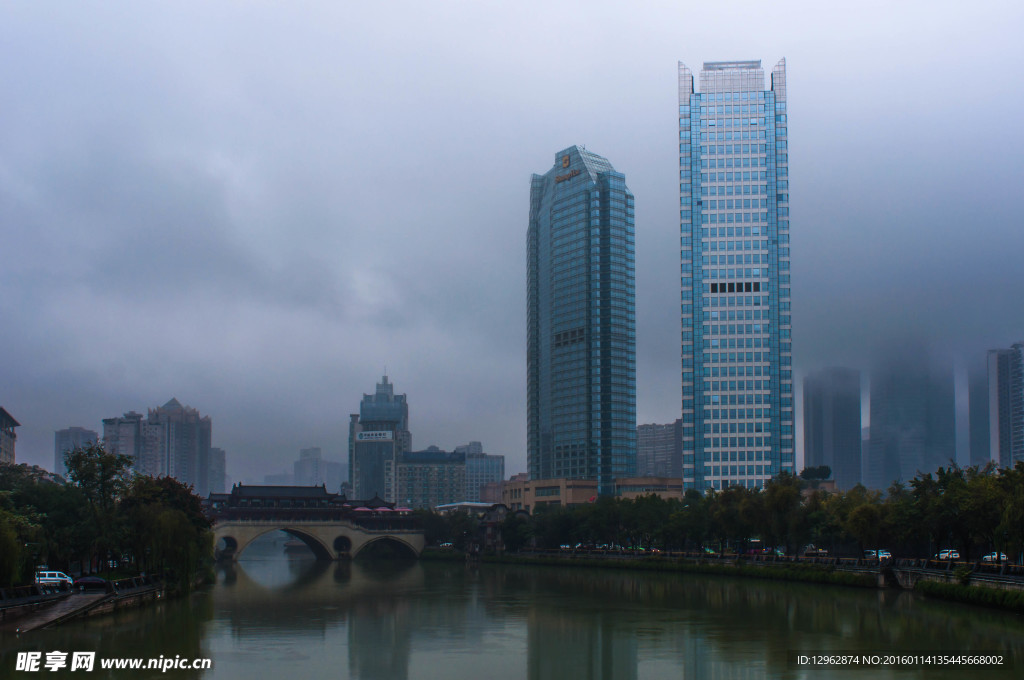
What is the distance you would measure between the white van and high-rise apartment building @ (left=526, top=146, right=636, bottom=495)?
121 m

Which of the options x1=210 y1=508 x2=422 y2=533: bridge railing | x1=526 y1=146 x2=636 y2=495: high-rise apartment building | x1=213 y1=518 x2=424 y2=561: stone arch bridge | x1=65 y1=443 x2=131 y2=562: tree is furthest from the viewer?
x1=526 y1=146 x2=636 y2=495: high-rise apartment building

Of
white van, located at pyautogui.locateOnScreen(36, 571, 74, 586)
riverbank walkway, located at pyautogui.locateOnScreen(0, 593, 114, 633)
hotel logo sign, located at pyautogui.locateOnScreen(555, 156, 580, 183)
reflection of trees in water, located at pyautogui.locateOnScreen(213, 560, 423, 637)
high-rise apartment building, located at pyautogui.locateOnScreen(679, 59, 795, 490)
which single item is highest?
hotel logo sign, located at pyautogui.locateOnScreen(555, 156, 580, 183)

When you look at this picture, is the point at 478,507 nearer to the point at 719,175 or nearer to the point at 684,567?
the point at 719,175

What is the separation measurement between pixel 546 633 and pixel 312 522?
86615mm

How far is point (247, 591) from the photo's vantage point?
241 ft

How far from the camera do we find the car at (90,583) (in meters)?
51.6

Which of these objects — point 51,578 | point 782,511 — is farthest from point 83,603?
point 782,511

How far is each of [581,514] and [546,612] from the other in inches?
2200

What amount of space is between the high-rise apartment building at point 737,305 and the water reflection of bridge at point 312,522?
39.8 metres

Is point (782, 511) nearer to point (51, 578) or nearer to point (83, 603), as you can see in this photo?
point (83, 603)

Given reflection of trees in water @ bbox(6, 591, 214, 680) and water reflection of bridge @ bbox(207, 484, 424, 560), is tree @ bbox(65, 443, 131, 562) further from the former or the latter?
water reflection of bridge @ bbox(207, 484, 424, 560)

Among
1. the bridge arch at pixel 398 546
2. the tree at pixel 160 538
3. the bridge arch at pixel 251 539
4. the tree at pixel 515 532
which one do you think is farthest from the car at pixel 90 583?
the bridge arch at pixel 398 546

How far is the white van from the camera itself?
167ft

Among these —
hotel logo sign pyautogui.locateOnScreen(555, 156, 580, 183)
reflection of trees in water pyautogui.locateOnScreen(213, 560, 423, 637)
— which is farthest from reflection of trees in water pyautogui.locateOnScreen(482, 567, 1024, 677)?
hotel logo sign pyautogui.locateOnScreen(555, 156, 580, 183)
